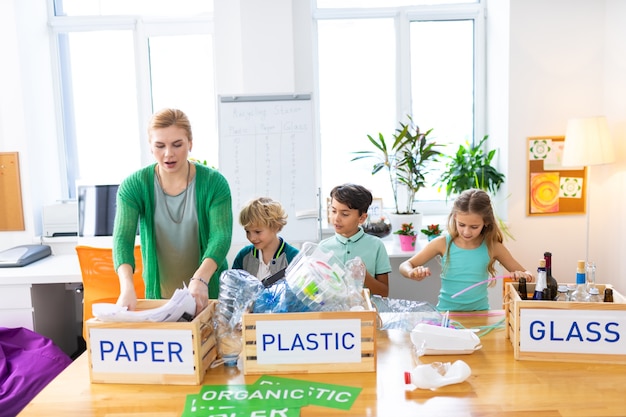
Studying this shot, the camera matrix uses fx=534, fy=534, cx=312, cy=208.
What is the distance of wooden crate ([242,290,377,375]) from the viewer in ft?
4.36

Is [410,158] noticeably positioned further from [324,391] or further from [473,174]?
[324,391]

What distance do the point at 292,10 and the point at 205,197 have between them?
6.90 ft

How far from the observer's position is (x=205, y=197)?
6.00 ft

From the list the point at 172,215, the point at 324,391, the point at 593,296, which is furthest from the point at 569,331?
the point at 172,215

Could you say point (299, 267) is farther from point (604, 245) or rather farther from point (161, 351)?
point (604, 245)

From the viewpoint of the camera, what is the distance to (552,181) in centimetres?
348

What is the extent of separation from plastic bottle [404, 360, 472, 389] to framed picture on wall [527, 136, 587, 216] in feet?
8.04

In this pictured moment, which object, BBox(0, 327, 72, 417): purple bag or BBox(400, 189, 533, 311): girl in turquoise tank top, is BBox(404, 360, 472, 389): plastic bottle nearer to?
BBox(400, 189, 533, 311): girl in turquoise tank top

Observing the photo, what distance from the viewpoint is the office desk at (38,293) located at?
2.84 m

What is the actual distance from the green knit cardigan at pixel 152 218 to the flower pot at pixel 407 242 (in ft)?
5.06

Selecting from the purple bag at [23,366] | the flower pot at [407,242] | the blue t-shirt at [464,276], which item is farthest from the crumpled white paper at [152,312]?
the flower pot at [407,242]

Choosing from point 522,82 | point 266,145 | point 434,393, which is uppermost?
point 522,82

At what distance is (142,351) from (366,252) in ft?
3.79

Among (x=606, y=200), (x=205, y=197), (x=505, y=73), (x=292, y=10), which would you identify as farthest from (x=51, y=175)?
(x=606, y=200)
